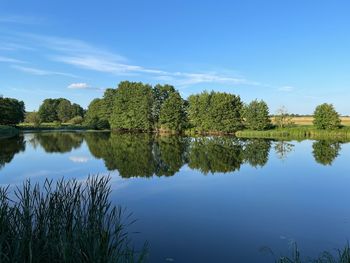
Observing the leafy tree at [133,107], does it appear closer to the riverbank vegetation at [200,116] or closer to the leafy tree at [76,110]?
the riverbank vegetation at [200,116]

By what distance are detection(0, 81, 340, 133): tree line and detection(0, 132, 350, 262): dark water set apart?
34.7 metres

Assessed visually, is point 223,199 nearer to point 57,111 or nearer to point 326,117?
point 326,117

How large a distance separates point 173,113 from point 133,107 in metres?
11.7

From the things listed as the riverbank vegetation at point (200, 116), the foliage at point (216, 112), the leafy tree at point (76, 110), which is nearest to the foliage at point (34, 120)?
the leafy tree at point (76, 110)

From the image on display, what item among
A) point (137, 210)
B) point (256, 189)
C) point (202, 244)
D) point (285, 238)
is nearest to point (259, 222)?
point (285, 238)

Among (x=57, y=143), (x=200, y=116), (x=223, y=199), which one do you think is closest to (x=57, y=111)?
(x=200, y=116)

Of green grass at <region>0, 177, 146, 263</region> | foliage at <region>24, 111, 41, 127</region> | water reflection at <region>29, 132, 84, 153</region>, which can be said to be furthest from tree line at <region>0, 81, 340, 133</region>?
green grass at <region>0, 177, 146, 263</region>

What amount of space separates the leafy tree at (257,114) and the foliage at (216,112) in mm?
2621

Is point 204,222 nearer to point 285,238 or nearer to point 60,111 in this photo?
point 285,238

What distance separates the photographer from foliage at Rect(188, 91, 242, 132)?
64188 millimetres

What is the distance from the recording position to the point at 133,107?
250ft

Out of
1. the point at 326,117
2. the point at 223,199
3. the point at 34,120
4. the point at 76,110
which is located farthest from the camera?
the point at 76,110

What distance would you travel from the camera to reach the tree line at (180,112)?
62.6 meters

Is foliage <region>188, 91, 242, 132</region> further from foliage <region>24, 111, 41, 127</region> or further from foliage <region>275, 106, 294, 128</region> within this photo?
foliage <region>24, 111, 41, 127</region>
